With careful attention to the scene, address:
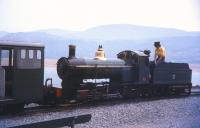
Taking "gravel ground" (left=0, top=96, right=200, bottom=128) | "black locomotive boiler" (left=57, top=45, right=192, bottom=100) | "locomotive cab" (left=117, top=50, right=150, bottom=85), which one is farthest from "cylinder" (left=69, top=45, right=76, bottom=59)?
"locomotive cab" (left=117, top=50, right=150, bottom=85)

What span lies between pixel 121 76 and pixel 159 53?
8.47ft

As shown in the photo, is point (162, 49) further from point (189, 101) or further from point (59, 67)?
point (59, 67)

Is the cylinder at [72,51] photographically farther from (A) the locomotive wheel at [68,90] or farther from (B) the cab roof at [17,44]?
(B) the cab roof at [17,44]

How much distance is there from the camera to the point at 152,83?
64.1 feet

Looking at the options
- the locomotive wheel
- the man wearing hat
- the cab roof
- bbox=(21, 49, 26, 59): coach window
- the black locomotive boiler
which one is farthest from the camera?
the man wearing hat

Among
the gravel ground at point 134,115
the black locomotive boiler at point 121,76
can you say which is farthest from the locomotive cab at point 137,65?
the gravel ground at point 134,115

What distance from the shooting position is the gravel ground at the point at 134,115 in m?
11.7

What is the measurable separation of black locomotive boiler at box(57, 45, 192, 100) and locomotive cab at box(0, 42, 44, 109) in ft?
6.78

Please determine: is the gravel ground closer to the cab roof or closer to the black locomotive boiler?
the black locomotive boiler

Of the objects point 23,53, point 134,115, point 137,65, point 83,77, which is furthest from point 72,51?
point 134,115

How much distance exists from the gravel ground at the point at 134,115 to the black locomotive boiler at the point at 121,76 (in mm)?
923

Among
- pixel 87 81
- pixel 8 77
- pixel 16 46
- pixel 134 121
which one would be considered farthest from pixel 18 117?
pixel 87 81

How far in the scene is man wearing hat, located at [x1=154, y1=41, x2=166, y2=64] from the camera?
62.1 ft

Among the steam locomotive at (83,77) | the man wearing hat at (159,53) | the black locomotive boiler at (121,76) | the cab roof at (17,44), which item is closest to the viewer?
the cab roof at (17,44)
